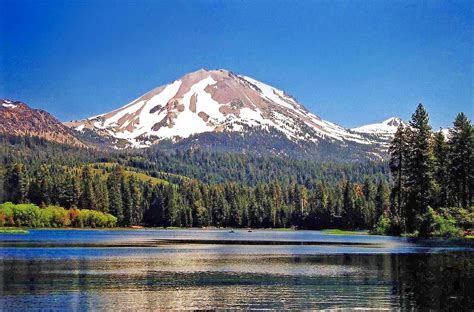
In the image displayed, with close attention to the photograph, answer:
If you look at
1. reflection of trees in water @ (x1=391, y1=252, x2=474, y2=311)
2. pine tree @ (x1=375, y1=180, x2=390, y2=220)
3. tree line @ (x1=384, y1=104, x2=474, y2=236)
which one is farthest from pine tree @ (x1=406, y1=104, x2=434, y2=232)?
pine tree @ (x1=375, y1=180, x2=390, y2=220)

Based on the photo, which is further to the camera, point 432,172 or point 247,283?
point 432,172

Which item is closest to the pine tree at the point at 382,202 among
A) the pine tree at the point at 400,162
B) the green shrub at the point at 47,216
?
the pine tree at the point at 400,162

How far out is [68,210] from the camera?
193 meters

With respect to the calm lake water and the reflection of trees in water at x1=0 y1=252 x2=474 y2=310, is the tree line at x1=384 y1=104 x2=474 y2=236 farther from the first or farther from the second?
the reflection of trees in water at x1=0 y1=252 x2=474 y2=310

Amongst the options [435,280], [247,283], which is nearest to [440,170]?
[435,280]

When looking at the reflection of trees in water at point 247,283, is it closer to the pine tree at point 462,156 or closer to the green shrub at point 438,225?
the green shrub at point 438,225

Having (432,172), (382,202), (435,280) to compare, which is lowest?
(435,280)

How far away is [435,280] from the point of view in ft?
151

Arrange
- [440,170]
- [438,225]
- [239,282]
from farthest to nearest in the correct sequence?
1. [440,170]
2. [438,225]
3. [239,282]

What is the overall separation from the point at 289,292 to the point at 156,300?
8332 millimetres

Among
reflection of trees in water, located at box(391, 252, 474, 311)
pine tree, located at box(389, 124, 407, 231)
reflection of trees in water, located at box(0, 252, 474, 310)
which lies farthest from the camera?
pine tree, located at box(389, 124, 407, 231)

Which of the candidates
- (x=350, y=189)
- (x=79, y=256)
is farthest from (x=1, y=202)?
(x=79, y=256)

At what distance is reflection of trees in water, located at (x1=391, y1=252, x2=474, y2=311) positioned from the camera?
119 feet

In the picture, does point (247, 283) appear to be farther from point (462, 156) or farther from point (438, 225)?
point (462, 156)
